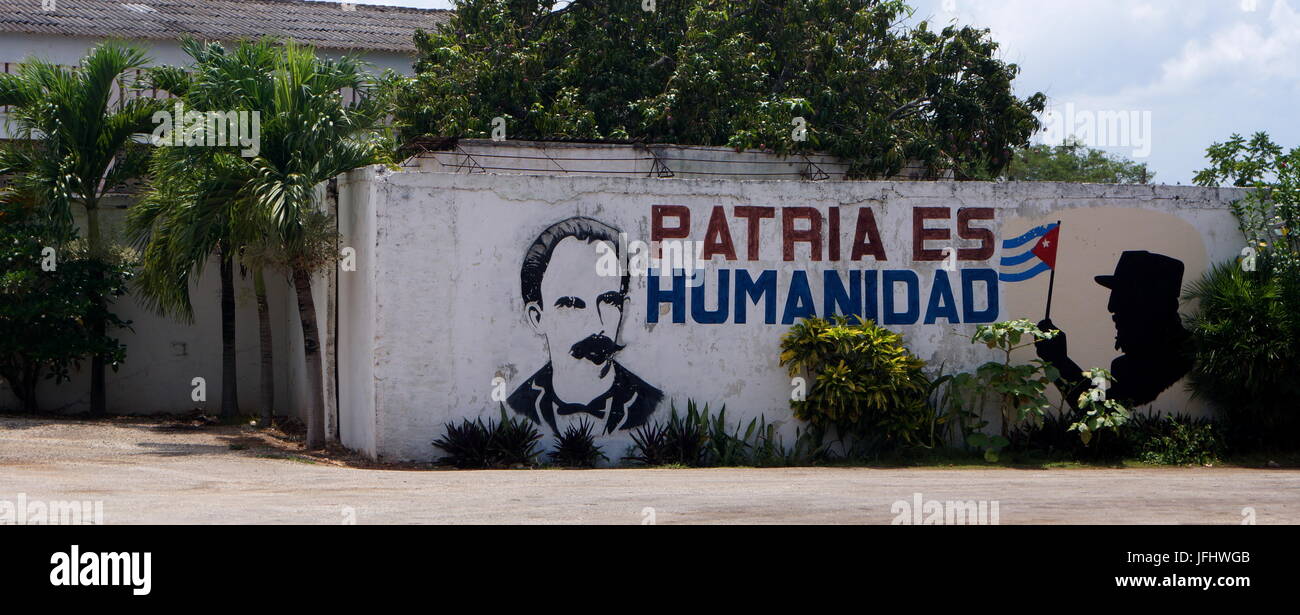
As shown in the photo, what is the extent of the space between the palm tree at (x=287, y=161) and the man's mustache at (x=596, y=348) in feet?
8.98

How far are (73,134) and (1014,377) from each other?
467 inches

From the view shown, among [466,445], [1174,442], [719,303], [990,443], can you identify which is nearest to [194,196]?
[466,445]

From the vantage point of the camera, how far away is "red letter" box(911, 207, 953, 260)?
13539mm

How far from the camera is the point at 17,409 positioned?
16.8 m

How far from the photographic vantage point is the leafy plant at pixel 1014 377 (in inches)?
516

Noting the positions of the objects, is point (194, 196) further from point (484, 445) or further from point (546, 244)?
point (484, 445)

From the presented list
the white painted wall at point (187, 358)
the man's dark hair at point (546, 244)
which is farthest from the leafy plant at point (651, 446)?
the white painted wall at point (187, 358)

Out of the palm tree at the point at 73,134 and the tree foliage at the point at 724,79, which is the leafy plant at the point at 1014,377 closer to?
the tree foliage at the point at 724,79

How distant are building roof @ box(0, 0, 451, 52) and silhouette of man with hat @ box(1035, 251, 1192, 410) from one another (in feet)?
61.2

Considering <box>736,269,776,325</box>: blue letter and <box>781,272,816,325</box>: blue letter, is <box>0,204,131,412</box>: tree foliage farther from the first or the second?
<box>781,272,816,325</box>: blue letter

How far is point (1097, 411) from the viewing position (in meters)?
13.3

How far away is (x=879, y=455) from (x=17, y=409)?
11.2m

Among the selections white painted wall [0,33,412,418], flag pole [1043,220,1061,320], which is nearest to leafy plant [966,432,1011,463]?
flag pole [1043,220,1061,320]
